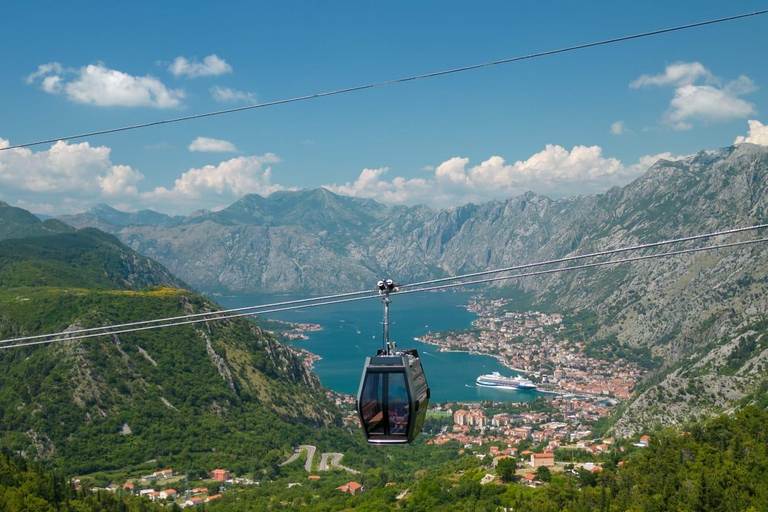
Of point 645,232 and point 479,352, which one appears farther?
point 645,232

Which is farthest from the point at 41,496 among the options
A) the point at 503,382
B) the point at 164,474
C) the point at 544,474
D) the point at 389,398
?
the point at 503,382

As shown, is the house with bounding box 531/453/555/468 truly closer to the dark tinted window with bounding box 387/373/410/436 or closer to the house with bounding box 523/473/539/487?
the house with bounding box 523/473/539/487

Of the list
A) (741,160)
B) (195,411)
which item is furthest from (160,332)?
(741,160)

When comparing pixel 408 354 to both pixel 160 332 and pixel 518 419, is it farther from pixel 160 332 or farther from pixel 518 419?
pixel 518 419

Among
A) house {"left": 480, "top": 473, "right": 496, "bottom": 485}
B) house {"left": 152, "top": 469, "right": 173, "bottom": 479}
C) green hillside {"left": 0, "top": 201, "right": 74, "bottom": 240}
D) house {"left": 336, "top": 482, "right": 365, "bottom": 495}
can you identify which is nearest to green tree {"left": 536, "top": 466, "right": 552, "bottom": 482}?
house {"left": 480, "top": 473, "right": 496, "bottom": 485}

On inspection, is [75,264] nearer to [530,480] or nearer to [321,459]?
[321,459]
